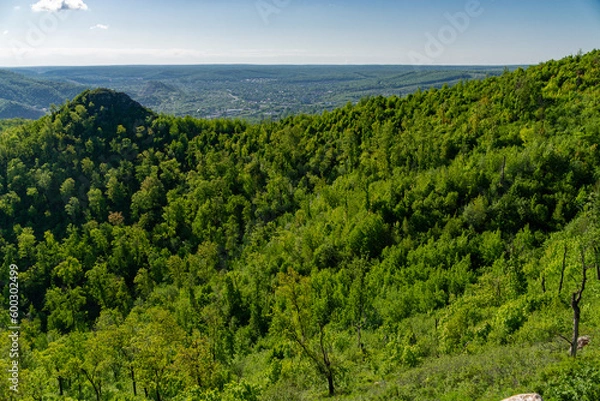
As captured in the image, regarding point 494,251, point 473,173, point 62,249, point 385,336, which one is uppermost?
point 473,173

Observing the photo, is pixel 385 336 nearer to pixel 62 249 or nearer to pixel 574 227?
pixel 574 227

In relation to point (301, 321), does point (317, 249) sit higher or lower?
lower

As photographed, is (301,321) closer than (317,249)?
Yes

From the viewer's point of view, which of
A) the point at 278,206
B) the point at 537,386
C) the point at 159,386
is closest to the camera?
the point at 537,386

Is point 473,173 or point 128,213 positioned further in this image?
point 128,213

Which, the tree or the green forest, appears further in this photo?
the green forest

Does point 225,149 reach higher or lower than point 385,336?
higher

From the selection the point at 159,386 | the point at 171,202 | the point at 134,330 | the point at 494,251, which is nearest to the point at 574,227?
the point at 494,251

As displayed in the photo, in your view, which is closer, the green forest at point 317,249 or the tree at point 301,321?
the tree at point 301,321
